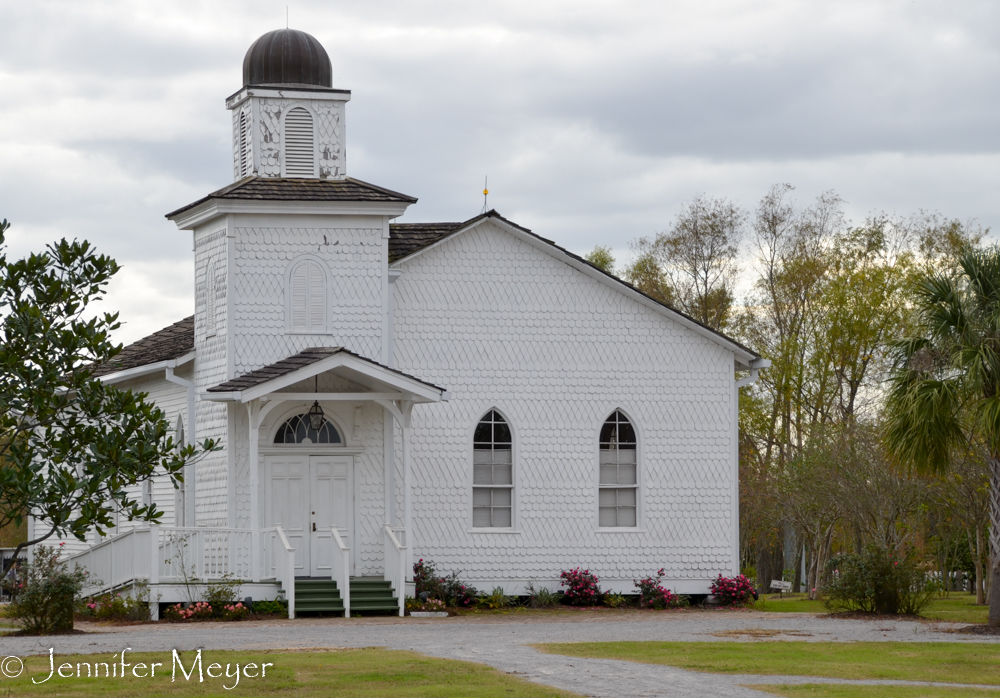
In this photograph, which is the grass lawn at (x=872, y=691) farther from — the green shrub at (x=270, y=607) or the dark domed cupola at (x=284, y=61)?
the dark domed cupola at (x=284, y=61)

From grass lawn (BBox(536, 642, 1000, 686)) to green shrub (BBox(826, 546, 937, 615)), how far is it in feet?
15.1

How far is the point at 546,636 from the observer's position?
58.6ft

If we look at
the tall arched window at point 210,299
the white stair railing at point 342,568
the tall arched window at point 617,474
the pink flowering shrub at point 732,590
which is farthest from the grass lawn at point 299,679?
the pink flowering shrub at point 732,590

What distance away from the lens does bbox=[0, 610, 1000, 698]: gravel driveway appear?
1303 centimetres

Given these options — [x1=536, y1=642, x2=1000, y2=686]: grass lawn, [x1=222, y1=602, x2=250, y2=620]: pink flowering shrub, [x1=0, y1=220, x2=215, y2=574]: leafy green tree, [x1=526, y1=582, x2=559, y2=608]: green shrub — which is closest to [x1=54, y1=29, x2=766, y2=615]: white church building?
[x1=526, y1=582, x2=559, y2=608]: green shrub

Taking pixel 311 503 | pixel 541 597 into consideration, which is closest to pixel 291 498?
→ pixel 311 503

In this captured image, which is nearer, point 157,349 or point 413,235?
point 413,235

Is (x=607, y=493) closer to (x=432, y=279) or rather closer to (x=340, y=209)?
(x=432, y=279)

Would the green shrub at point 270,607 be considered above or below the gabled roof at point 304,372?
below

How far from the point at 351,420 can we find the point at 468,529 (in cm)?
290

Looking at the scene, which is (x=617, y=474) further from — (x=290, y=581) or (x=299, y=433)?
(x=290, y=581)

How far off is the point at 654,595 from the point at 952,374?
281 inches

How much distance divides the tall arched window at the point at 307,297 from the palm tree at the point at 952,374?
9394mm

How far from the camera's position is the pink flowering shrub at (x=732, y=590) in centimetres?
2445
